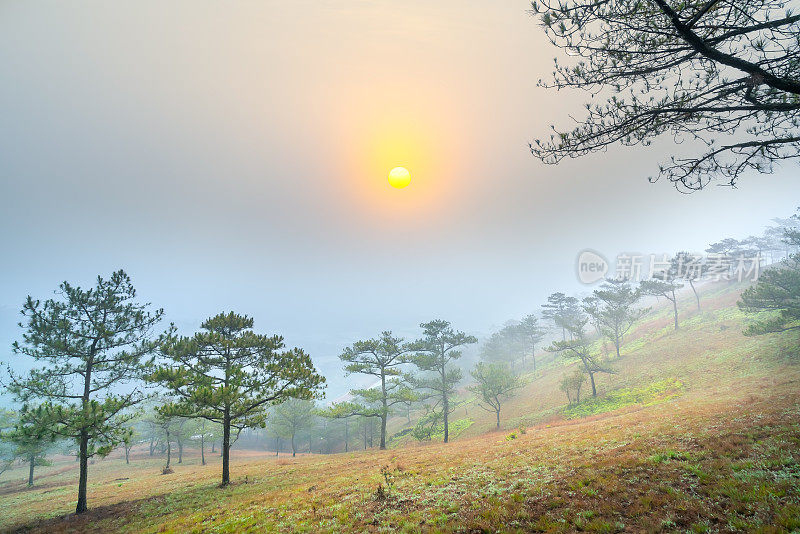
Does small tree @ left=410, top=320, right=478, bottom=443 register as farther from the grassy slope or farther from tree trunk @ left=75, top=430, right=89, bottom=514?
tree trunk @ left=75, top=430, right=89, bottom=514

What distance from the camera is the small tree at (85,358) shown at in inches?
636

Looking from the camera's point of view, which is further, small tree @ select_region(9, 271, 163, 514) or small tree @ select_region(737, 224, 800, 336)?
small tree @ select_region(737, 224, 800, 336)

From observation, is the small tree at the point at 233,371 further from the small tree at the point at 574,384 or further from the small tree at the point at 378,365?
the small tree at the point at 574,384

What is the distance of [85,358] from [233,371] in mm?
8868

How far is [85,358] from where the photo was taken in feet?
58.6

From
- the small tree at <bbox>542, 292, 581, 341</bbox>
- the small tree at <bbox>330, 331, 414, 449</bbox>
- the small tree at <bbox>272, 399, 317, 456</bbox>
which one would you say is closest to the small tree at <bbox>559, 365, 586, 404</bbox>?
the small tree at <bbox>330, 331, 414, 449</bbox>

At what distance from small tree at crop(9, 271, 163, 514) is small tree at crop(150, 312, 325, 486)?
105 inches

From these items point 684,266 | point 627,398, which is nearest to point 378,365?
point 627,398

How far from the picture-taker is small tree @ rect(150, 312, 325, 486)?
17828mm

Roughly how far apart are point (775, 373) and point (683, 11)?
35762 millimetres

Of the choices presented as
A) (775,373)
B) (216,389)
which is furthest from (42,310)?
(775,373)

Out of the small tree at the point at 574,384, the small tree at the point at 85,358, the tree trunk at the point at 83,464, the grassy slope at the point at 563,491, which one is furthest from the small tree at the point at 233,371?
the small tree at the point at 574,384

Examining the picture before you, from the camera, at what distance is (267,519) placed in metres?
10.9

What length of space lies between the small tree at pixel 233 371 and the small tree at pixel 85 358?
8.76ft
